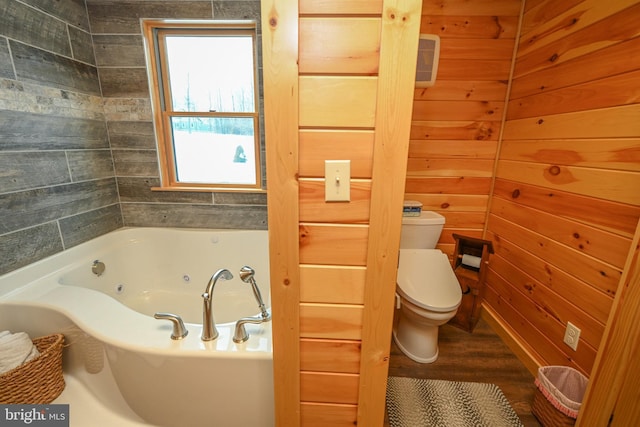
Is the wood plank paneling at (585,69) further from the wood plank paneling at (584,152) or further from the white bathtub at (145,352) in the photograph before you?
the white bathtub at (145,352)

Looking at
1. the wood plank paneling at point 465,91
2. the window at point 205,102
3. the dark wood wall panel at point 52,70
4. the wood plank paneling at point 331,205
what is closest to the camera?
the wood plank paneling at point 331,205

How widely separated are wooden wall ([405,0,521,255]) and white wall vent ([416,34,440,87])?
1.18 feet

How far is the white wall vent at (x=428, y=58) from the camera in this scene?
4.85 ft

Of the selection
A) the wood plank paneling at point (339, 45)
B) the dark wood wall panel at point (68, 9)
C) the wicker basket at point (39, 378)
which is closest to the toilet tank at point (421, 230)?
the wood plank paneling at point (339, 45)

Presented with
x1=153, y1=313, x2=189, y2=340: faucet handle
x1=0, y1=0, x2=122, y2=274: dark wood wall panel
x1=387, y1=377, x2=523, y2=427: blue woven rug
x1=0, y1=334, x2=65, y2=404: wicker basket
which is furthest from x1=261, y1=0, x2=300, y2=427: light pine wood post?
x1=0, y1=0, x2=122, y2=274: dark wood wall panel

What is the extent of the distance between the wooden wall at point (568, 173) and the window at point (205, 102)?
5.82 feet

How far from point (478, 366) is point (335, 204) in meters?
1.60

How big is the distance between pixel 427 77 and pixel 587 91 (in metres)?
0.73

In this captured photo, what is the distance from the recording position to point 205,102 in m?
2.10

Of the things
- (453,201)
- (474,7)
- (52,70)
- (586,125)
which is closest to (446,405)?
(453,201)

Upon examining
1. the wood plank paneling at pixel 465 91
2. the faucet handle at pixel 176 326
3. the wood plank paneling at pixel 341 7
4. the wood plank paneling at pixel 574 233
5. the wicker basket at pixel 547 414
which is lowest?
the wicker basket at pixel 547 414

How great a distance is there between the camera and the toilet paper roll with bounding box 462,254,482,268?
1.93 m

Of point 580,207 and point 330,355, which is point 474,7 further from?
point 330,355

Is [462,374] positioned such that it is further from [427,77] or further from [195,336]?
[427,77]
